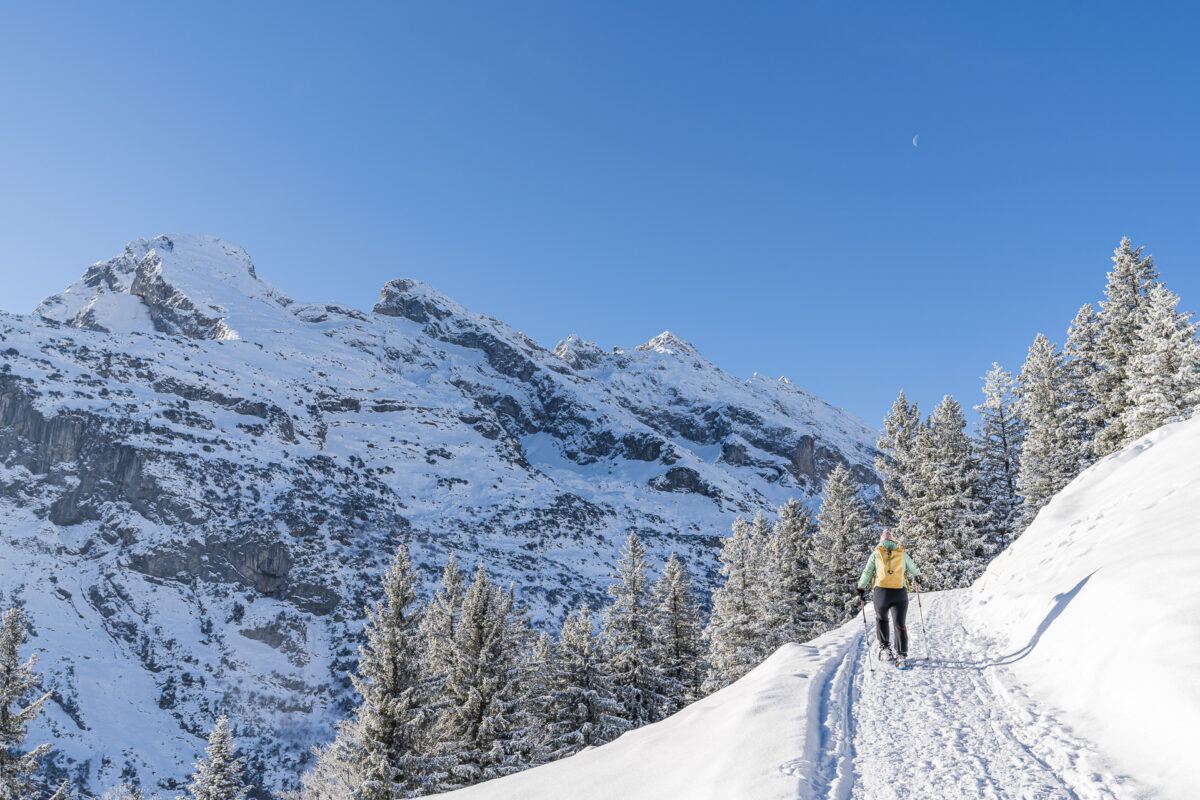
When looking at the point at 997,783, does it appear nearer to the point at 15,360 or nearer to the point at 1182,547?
the point at 1182,547

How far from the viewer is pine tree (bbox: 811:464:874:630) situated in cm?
2903

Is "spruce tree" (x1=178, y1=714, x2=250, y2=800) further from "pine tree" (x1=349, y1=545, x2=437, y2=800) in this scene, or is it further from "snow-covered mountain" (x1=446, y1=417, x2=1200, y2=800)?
"snow-covered mountain" (x1=446, y1=417, x2=1200, y2=800)

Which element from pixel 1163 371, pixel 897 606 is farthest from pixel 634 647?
pixel 1163 371

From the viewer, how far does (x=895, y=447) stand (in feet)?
121

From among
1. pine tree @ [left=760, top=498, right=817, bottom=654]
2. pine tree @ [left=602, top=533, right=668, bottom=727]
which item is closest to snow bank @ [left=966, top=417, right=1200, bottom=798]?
pine tree @ [left=760, top=498, right=817, bottom=654]

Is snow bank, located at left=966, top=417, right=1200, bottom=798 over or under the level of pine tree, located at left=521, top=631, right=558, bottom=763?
over

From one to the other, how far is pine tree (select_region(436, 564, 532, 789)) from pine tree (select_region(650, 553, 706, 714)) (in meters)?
7.51

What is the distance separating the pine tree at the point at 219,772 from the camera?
19609 mm

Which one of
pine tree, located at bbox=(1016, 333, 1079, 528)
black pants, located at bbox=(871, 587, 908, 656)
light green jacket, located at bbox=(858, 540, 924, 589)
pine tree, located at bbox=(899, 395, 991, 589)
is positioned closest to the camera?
black pants, located at bbox=(871, 587, 908, 656)

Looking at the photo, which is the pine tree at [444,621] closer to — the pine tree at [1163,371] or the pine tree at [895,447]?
the pine tree at [895,447]

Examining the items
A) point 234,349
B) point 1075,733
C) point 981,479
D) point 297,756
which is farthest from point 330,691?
point 234,349

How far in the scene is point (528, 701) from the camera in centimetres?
2239

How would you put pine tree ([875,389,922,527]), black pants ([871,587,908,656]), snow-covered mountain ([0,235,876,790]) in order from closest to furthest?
black pants ([871,587,908,656]) < pine tree ([875,389,922,527]) < snow-covered mountain ([0,235,876,790])

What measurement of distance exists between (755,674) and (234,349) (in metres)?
165
